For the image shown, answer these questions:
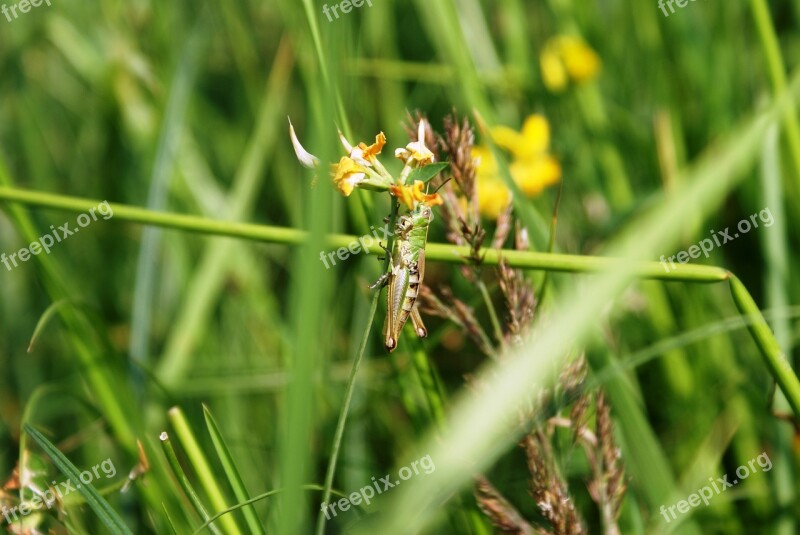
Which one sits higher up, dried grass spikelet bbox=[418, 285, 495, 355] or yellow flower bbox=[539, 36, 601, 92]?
yellow flower bbox=[539, 36, 601, 92]

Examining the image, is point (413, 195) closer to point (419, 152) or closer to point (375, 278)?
point (419, 152)

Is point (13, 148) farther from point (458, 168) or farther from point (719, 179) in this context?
point (719, 179)

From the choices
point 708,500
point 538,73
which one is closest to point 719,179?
point 708,500

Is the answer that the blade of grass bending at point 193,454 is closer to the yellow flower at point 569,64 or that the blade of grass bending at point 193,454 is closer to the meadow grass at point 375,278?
the meadow grass at point 375,278
